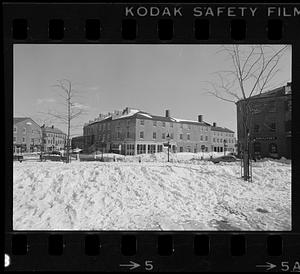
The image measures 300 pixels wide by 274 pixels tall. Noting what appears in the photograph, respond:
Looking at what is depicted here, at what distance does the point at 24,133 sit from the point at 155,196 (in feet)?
9.38

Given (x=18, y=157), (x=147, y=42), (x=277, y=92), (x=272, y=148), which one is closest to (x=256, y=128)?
(x=272, y=148)

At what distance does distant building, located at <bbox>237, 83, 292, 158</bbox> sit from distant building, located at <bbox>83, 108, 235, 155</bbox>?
24.3 inches

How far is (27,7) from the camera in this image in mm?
3467

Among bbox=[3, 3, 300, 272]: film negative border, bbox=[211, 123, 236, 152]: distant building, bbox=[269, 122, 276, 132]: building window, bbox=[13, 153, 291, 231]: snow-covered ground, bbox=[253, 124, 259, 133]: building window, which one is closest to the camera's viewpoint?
bbox=[3, 3, 300, 272]: film negative border

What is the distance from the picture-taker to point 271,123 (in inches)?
162

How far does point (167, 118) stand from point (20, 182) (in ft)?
10.4

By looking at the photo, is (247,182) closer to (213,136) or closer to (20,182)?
(213,136)

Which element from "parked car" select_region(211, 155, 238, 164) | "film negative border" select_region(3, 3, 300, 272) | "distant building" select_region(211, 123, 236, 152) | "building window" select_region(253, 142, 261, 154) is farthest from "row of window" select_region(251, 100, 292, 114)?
"parked car" select_region(211, 155, 238, 164)

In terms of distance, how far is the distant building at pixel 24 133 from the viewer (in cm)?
361

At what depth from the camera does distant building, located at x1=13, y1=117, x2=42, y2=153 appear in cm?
361

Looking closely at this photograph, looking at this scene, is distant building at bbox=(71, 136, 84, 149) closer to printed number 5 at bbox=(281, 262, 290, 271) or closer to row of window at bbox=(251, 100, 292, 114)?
row of window at bbox=(251, 100, 292, 114)

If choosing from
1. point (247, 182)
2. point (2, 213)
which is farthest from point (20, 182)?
point (247, 182)

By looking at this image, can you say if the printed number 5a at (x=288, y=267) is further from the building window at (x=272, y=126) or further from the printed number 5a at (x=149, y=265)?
the building window at (x=272, y=126)

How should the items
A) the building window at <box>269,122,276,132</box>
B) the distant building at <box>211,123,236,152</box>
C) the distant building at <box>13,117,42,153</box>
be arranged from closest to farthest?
the distant building at <box>13,117,42,153</box> < the distant building at <box>211,123,236,152</box> < the building window at <box>269,122,276,132</box>
